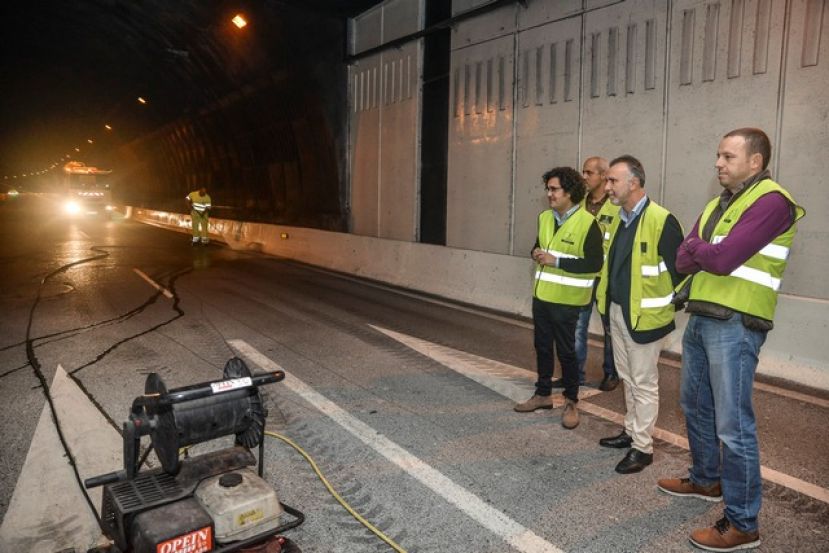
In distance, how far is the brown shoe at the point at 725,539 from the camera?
317cm

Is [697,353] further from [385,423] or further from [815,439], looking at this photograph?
[385,423]

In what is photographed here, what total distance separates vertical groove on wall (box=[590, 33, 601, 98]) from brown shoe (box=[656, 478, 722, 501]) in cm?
755

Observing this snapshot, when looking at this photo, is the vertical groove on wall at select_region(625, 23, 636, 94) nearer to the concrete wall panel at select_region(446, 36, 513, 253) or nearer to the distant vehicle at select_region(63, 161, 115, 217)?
the concrete wall panel at select_region(446, 36, 513, 253)

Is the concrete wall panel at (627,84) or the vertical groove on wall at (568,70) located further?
the vertical groove on wall at (568,70)

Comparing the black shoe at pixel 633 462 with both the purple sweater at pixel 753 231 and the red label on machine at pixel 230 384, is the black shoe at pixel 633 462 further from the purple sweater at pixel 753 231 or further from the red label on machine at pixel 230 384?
the red label on machine at pixel 230 384

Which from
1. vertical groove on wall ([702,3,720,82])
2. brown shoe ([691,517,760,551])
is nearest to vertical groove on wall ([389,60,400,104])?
vertical groove on wall ([702,3,720,82])

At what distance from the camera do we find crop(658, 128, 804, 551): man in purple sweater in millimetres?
3098

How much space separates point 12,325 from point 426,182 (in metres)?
8.83

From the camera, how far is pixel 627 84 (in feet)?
30.7

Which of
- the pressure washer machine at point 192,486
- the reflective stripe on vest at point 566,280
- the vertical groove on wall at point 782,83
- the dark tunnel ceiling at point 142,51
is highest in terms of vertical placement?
the dark tunnel ceiling at point 142,51

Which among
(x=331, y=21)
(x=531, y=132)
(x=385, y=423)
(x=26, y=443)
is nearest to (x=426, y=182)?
(x=531, y=132)

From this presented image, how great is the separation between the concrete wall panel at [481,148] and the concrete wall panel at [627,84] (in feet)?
6.75

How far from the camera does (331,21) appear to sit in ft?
54.4

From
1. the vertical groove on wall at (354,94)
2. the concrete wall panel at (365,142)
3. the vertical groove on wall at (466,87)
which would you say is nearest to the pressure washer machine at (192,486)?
the vertical groove on wall at (466,87)
